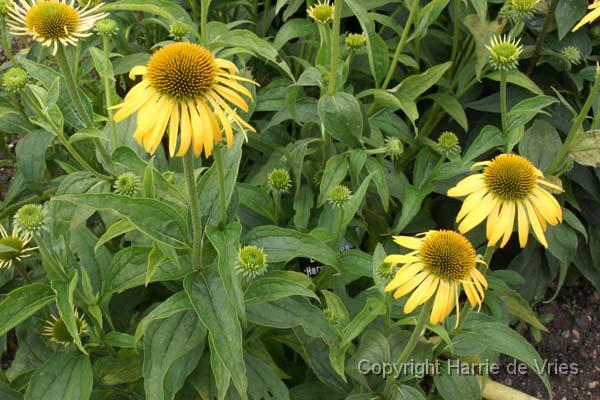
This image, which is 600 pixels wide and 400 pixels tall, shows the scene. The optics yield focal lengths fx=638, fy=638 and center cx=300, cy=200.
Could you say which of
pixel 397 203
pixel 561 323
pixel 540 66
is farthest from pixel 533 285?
pixel 540 66

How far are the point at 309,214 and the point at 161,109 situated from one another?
84 cm

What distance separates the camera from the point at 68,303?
1375mm

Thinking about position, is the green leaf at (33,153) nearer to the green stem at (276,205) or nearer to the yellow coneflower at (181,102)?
the green stem at (276,205)

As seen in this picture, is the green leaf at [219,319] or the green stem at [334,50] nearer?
the green leaf at [219,319]

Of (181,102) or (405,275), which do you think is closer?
(181,102)

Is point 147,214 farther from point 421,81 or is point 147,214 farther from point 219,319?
point 421,81

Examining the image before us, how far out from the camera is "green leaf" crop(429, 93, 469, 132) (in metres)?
2.15

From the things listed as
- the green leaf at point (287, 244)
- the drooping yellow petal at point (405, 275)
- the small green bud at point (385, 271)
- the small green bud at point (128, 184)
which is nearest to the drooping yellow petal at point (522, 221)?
the drooping yellow petal at point (405, 275)

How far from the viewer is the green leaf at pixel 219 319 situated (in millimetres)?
1273

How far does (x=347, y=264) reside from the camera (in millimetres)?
1726

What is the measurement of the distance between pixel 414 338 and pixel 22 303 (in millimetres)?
868

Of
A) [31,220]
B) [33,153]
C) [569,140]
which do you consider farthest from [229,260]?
[569,140]

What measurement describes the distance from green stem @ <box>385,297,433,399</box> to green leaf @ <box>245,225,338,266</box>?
0.86 ft

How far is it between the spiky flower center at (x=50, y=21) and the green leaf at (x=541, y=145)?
1.40m
